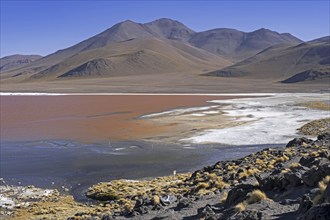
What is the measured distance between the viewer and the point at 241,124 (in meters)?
34.9

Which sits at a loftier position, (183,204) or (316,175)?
(316,175)

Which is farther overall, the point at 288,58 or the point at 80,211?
the point at 288,58

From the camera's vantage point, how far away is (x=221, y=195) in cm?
1289

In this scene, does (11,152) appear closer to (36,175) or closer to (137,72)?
(36,175)

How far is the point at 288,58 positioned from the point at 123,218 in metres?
167

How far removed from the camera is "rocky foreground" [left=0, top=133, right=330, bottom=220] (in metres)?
9.60

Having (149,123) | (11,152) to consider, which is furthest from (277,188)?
(149,123)

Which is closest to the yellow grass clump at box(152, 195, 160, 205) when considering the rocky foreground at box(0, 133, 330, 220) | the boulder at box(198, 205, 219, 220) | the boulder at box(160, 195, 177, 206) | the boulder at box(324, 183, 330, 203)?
the rocky foreground at box(0, 133, 330, 220)

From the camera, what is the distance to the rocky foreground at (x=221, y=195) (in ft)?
31.5

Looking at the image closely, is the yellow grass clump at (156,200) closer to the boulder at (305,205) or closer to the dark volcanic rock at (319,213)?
the boulder at (305,205)

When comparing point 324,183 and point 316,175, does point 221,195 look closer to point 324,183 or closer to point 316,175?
point 316,175

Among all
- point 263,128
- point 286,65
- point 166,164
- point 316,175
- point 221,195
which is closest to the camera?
point 316,175

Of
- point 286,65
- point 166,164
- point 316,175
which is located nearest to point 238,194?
point 316,175

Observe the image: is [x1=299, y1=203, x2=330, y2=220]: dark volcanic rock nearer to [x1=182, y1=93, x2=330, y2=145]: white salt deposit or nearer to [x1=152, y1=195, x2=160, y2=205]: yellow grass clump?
[x1=152, y1=195, x2=160, y2=205]: yellow grass clump
